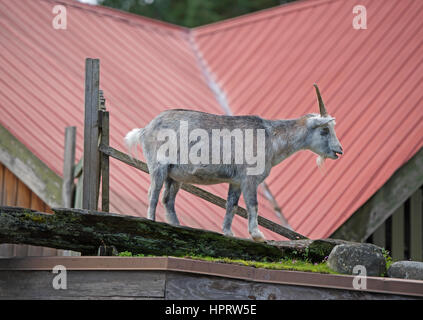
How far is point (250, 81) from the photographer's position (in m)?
13.8

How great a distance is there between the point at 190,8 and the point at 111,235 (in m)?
18.7

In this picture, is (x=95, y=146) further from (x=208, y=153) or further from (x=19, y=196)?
(x=19, y=196)

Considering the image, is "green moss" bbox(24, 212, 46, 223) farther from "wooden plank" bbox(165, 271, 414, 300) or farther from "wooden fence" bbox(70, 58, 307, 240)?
"wooden fence" bbox(70, 58, 307, 240)

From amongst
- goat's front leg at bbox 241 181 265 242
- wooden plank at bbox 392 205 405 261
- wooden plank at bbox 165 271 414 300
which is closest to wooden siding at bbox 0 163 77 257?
goat's front leg at bbox 241 181 265 242

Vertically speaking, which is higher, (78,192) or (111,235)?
(78,192)

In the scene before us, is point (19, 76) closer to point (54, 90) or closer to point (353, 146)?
point (54, 90)

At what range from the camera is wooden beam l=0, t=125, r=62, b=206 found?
29.7ft

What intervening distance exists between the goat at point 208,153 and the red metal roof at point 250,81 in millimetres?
2556

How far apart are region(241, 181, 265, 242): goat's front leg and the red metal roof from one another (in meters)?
2.86

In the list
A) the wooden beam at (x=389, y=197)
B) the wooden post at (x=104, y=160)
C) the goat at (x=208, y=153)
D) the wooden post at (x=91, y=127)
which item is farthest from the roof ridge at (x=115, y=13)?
the goat at (x=208, y=153)

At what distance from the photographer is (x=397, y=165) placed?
9875 millimetres

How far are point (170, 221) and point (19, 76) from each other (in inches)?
182

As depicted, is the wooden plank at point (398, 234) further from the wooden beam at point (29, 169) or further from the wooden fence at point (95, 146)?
the wooden beam at point (29, 169)

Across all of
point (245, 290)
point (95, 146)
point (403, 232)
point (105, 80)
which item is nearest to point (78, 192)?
point (95, 146)
